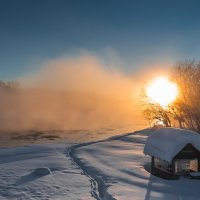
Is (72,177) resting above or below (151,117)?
below

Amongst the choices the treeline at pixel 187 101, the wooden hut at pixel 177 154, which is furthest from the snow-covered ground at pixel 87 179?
the treeline at pixel 187 101

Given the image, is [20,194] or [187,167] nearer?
[20,194]

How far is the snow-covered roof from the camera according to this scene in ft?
78.0

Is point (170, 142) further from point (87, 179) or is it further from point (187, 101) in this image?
point (187, 101)

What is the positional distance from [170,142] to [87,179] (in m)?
6.41

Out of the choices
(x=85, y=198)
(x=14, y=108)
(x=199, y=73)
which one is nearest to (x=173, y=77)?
(x=199, y=73)

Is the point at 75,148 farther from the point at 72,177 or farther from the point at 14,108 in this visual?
the point at 14,108

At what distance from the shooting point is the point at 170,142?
24.4 m

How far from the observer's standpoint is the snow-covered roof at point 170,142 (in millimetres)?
23766

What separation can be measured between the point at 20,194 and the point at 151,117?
52546 mm

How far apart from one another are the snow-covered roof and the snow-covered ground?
177cm

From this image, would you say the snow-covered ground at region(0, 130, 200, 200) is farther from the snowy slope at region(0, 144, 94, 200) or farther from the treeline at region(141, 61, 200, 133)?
the treeline at region(141, 61, 200, 133)

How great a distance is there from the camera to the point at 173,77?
5962cm

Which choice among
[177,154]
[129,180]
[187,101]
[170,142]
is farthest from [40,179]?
[187,101]
